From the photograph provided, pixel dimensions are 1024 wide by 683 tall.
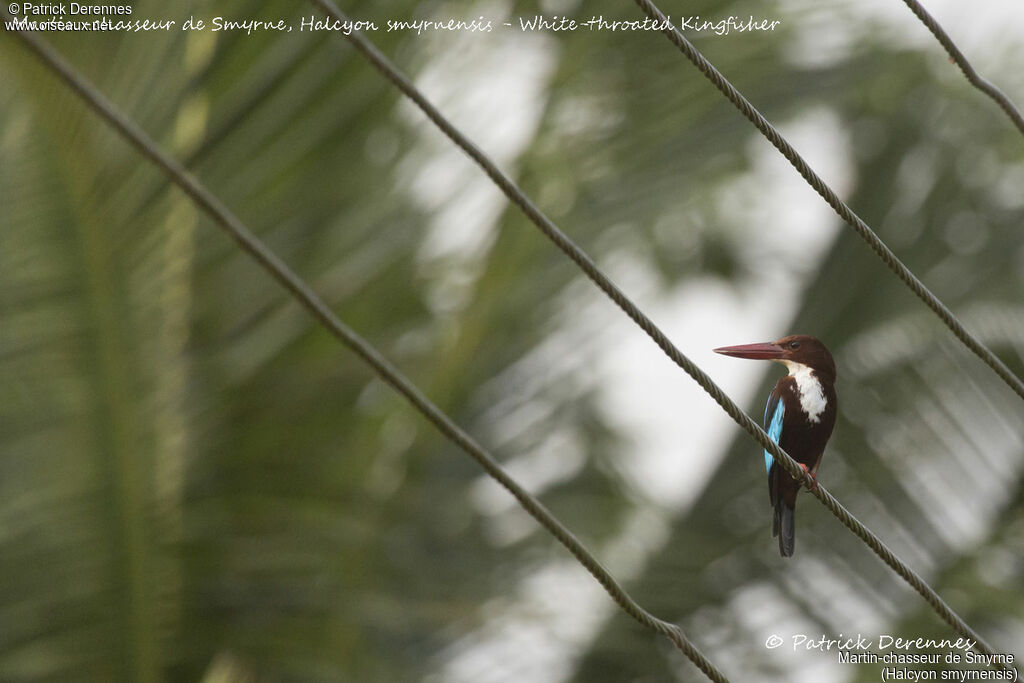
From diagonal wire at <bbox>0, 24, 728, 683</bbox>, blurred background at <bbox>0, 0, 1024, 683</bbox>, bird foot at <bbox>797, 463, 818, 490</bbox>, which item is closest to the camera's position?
diagonal wire at <bbox>0, 24, 728, 683</bbox>

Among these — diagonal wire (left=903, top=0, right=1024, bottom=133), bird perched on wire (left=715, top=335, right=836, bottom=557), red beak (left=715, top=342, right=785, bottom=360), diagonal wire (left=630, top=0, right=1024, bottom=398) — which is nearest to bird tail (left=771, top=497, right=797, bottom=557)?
bird perched on wire (left=715, top=335, right=836, bottom=557)

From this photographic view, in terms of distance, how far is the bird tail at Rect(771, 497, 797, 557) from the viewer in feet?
5.79

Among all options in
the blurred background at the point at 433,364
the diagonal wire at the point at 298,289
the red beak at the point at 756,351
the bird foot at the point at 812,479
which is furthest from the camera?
the blurred background at the point at 433,364

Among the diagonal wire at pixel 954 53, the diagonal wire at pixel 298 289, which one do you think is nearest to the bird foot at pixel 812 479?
the diagonal wire at pixel 298 289

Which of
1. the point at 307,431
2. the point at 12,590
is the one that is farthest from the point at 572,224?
the point at 12,590

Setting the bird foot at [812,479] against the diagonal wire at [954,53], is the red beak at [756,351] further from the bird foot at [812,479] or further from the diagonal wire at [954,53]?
the diagonal wire at [954,53]

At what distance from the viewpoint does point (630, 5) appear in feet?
9.44

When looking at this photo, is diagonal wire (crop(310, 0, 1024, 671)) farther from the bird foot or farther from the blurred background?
the blurred background

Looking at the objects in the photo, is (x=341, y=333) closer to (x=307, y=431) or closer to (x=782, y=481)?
(x=782, y=481)

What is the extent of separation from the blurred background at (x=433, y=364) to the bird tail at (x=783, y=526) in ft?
3.62

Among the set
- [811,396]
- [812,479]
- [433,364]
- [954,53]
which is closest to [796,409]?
[811,396]

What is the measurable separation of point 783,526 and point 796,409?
0.19 m

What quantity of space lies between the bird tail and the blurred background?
3.62 feet

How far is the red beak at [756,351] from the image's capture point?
1.68m
